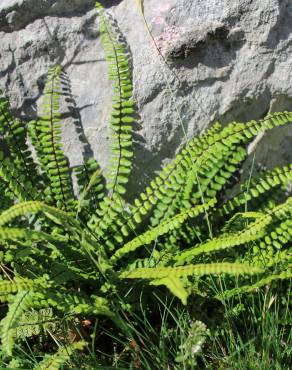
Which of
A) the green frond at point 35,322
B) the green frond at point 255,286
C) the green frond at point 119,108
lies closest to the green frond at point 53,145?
the green frond at point 119,108

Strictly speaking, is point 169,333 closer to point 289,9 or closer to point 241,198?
point 241,198

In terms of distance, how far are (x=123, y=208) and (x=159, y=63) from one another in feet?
2.58

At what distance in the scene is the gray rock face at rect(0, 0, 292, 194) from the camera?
3094 mm

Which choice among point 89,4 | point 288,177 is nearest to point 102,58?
point 89,4

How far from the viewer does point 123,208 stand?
316cm

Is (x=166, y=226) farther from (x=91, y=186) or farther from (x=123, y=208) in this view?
(x=91, y=186)

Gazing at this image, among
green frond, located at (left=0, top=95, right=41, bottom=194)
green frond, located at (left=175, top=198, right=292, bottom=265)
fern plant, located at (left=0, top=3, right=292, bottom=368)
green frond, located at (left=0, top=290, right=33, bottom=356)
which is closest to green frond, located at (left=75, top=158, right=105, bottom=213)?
fern plant, located at (left=0, top=3, right=292, bottom=368)

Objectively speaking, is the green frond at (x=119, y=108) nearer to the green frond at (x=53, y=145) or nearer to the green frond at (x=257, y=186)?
the green frond at (x=53, y=145)

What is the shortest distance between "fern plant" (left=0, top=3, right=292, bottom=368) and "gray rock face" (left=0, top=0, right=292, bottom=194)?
9 cm

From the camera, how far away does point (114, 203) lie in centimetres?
313

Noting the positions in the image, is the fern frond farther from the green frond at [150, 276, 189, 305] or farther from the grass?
the green frond at [150, 276, 189, 305]

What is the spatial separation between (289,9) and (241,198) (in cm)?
103

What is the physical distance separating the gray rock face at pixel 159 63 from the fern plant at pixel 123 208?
89 millimetres

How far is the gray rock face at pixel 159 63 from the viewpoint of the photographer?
3.09 metres
